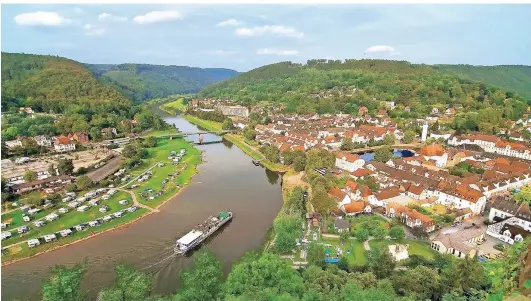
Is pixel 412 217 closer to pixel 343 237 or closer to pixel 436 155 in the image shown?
pixel 343 237

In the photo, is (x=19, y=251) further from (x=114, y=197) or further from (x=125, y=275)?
(x=125, y=275)

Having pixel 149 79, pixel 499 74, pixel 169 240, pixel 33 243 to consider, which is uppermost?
pixel 499 74

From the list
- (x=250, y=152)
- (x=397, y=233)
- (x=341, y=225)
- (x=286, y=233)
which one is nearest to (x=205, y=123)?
(x=250, y=152)

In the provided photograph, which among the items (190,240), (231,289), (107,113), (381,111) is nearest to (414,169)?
(190,240)

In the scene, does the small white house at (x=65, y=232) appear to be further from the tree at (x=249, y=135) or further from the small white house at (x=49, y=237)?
the tree at (x=249, y=135)

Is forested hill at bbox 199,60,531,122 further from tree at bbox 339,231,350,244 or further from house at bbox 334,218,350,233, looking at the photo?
tree at bbox 339,231,350,244
